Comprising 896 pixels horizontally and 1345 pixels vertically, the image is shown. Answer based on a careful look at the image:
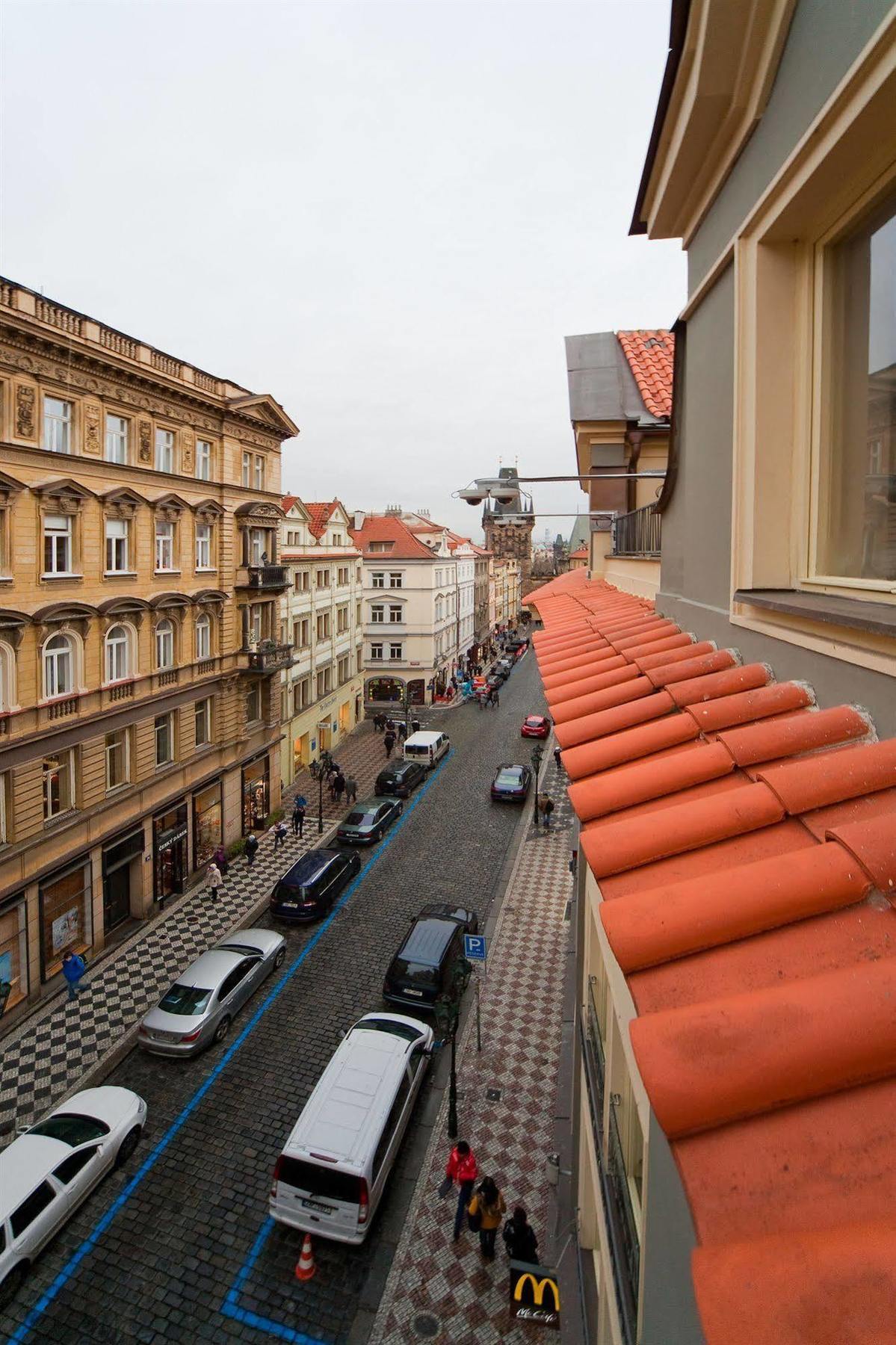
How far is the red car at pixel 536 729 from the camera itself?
3994cm

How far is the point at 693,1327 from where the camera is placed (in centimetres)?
215

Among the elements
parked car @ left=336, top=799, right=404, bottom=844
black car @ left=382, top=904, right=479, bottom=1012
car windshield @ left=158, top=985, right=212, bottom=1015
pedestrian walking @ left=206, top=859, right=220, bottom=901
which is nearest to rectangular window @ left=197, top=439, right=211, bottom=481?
pedestrian walking @ left=206, top=859, right=220, bottom=901

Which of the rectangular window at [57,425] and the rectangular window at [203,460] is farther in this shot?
the rectangular window at [203,460]

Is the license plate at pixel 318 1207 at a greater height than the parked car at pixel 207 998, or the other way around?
the parked car at pixel 207 998

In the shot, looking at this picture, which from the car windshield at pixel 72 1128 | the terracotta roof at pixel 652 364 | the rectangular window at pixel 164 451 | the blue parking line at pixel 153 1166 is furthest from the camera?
the rectangular window at pixel 164 451

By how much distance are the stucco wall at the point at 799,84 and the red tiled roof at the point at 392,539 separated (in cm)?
4424

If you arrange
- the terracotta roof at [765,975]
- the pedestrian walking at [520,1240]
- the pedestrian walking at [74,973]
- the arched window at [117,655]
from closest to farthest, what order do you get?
1. the terracotta roof at [765,975]
2. the pedestrian walking at [520,1240]
3. the pedestrian walking at [74,973]
4. the arched window at [117,655]

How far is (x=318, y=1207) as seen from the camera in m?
10.0

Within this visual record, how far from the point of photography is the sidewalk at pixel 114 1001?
13.4 m

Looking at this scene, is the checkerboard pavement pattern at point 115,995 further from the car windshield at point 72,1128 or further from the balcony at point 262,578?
the balcony at point 262,578

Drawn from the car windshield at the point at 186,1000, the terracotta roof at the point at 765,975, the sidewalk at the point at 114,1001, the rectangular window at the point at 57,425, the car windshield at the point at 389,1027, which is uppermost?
the rectangular window at the point at 57,425

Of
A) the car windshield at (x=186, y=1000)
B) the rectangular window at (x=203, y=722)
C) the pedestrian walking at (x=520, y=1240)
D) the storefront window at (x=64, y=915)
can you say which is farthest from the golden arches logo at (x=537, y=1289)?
the rectangular window at (x=203, y=722)

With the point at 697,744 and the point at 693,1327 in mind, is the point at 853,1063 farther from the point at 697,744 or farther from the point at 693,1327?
the point at 697,744

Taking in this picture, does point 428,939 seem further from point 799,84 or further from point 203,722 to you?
point 799,84
